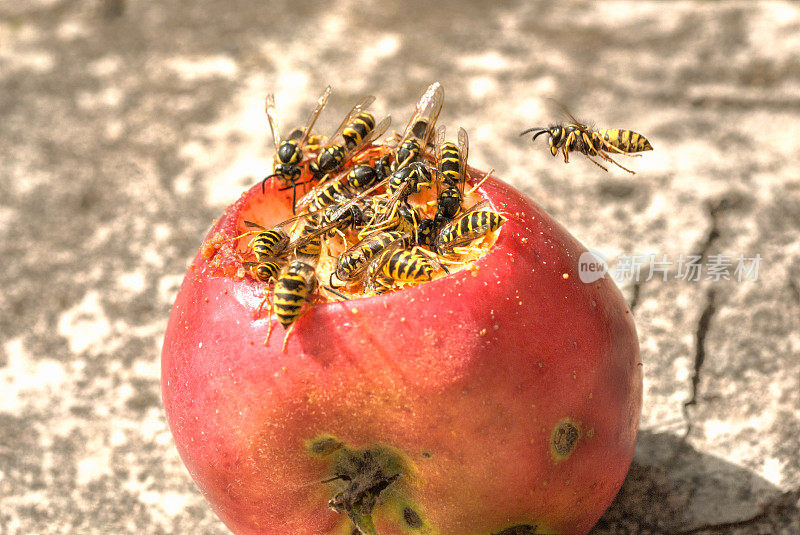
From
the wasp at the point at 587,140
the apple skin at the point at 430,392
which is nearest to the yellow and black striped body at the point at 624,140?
the wasp at the point at 587,140

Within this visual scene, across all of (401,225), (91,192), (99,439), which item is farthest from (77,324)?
(401,225)

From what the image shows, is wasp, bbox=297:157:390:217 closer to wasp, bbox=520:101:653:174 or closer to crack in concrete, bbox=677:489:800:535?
wasp, bbox=520:101:653:174

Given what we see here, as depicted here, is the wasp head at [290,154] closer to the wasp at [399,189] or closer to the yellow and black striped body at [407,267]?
the wasp at [399,189]

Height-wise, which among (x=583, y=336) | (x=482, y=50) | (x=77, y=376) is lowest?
(x=583, y=336)

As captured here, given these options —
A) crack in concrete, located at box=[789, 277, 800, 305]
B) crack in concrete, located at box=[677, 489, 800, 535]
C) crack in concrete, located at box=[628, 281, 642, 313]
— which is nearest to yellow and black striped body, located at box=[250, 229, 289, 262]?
crack in concrete, located at box=[677, 489, 800, 535]

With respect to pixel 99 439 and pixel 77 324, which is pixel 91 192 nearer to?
pixel 77 324

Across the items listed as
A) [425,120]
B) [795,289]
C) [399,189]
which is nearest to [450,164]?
[399,189]

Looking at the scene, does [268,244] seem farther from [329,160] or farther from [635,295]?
[635,295]
